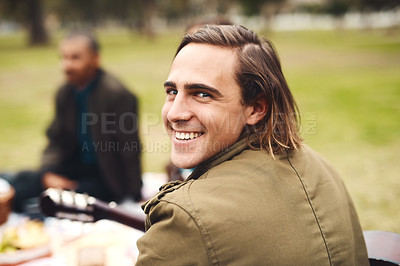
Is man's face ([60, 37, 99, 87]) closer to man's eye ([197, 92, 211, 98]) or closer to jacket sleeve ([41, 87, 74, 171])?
jacket sleeve ([41, 87, 74, 171])

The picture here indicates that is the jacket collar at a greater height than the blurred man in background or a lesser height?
greater

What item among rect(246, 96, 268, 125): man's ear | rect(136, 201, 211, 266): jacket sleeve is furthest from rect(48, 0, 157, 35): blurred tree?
rect(136, 201, 211, 266): jacket sleeve

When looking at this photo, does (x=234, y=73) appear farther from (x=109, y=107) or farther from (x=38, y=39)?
(x=38, y=39)

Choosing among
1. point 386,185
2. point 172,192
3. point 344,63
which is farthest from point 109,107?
point 344,63

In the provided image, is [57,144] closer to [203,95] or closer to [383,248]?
[203,95]

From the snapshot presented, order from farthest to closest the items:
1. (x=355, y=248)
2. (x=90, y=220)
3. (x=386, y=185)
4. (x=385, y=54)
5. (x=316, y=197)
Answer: (x=385, y=54) < (x=386, y=185) < (x=90, y=220) < (x=355, y=248) < (x=316, y=197)

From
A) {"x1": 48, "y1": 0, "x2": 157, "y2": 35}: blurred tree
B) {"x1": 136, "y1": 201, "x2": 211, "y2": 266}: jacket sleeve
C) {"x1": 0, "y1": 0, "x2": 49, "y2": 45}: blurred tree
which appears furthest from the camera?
{"x1": 48, "y1": 0, "x2": 157, "y2": 35}: blurred tree

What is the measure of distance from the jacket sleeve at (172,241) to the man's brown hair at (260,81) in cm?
57

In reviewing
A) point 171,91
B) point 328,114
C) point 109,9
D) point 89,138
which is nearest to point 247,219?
point 171,91

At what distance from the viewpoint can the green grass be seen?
6.34 meters

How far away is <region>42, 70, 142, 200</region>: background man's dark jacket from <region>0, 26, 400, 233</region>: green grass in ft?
6.65

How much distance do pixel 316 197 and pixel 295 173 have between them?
0.47 ft

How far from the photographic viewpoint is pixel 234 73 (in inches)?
75.4

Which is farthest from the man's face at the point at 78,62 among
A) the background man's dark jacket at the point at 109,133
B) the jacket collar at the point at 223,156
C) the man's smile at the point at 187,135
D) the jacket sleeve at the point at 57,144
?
the jacket collar at the point at 223,156
